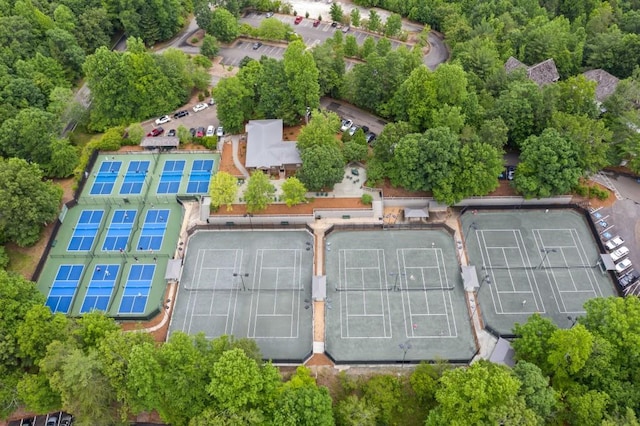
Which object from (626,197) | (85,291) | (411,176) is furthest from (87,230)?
(626,197)

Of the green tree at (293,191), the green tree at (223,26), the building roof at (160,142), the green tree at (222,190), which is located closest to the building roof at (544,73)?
the green tree at (293,191)

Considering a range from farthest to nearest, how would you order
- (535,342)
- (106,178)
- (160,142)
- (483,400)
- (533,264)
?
(160,142)
(106,178)
(533,264)
(535,342)
(483,400)

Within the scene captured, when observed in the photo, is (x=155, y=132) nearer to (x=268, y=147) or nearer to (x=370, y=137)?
(x=268, y=147)

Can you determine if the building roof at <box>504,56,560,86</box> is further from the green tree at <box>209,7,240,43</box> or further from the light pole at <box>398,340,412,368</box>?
the green tree at <box>209,7,240,43</box>

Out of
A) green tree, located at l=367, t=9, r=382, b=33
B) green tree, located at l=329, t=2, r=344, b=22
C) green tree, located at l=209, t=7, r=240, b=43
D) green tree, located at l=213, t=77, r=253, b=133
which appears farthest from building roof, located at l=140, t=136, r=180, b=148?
green tree, located at l=329, t=2, r=344, b=22

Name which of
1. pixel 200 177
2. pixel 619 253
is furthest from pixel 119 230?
pixel 619 253

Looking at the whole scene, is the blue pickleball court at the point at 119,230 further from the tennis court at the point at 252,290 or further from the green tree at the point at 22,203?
the tennis court at the point at 252,290
